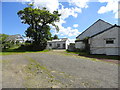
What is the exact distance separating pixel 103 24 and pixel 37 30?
18.6 metres

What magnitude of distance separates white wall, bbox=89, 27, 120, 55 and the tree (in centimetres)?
1378

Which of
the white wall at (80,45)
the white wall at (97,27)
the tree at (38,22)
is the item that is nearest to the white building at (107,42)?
the white wall at (80,45)

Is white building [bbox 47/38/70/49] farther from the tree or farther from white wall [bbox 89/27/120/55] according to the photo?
white wall [bbox 89/27/120/55]

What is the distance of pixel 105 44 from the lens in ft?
39.0

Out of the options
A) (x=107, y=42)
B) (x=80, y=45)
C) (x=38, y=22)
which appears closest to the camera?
(x=107, y=42)

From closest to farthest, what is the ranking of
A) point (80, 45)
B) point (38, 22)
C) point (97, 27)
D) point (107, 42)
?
point (107, 42)
point (80, 45)
point (97, 27)
point (38, 22)

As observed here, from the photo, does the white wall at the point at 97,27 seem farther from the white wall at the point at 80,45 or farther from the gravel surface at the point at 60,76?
the gravel surface at the point at 60,76

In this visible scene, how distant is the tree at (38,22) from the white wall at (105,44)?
45.2 feet

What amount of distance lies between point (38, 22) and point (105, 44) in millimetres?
18730

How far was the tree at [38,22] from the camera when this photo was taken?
67.8 feet

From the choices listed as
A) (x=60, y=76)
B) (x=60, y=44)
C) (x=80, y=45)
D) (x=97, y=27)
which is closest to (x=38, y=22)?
(x=60, y=44)

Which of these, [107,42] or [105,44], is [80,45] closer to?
[105,44]

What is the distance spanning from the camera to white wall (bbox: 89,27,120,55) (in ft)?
37.1

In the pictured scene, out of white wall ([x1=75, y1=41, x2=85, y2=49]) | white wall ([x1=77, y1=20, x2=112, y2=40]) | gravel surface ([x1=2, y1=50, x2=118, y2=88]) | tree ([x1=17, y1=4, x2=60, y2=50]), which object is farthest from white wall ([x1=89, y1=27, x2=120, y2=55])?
tree ([x1=17, y1=4, x2=60, y2=50])
